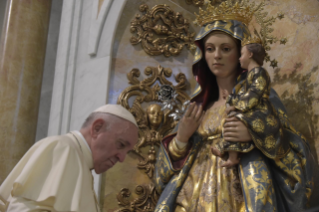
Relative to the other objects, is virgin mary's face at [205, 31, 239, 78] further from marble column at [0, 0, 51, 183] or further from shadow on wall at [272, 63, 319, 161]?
marble column at [0, 0, 51, 183]

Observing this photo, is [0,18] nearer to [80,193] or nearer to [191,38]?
[191,38]

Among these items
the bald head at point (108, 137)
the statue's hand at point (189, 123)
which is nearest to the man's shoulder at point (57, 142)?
the bald head at point (108, 137)

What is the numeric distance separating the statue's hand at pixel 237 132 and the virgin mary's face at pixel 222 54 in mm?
552

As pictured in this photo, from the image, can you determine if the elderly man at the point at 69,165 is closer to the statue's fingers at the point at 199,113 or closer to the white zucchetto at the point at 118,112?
the white zucchetto at the point at 118,112

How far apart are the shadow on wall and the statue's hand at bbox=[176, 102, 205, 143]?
85 cm

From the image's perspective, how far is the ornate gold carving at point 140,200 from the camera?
11.7 feet

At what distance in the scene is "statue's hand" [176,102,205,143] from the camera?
3.03m

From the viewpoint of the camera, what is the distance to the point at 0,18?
19.5 ft

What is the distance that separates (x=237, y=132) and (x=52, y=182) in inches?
46.7

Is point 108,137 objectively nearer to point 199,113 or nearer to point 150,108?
point 199,113

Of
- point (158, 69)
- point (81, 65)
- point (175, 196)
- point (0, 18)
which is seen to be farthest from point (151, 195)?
point (0, 18)

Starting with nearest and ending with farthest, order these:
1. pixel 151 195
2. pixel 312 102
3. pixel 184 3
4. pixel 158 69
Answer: pixel 312 102 → pixel 151 195 → pixel 158 69 → pixel 184 3

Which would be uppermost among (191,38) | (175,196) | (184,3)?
(184,3)

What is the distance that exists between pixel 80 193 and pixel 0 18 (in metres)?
4.55
